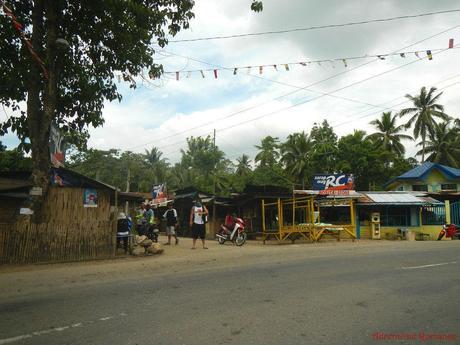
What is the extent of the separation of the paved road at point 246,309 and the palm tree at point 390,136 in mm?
39578

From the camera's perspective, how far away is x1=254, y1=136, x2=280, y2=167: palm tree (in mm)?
52156

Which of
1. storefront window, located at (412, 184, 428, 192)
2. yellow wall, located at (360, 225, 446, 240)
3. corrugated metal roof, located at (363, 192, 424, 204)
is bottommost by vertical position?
yellow wall, located at (360, 225, 446, 240)

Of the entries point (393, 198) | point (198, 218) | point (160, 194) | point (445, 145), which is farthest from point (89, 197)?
point (445, 145)

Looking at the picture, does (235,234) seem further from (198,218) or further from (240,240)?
(198,218)

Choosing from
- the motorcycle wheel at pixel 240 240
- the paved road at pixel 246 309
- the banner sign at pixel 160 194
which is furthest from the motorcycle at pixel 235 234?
the paved road at pixel 246 309

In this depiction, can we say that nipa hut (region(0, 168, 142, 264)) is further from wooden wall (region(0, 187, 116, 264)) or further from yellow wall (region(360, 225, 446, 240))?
yellow wall (region(360, 225, 446, 240))

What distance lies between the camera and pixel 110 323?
545 cm

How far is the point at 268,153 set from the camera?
172 feet

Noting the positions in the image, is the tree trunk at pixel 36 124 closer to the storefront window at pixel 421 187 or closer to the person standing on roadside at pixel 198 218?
the person standing on roadside at pixel 198 218

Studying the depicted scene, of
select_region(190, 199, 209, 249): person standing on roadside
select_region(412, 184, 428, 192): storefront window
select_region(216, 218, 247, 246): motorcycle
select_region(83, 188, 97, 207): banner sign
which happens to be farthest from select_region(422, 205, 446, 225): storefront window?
select_region(83, 188, 97, 207): banner sign

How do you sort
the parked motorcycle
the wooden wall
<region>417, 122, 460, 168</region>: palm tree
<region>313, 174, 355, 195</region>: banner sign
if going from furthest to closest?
<region>417, 122, 460, 168</region>: palm tree → the parked motorcycle → <region>313, 174, 355, 195</region>: banner sign → the wooden wall

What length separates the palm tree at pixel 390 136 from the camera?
152ft

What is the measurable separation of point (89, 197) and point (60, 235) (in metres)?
2.06

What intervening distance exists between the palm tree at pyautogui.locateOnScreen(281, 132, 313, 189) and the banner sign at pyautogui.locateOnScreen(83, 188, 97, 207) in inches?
1360
